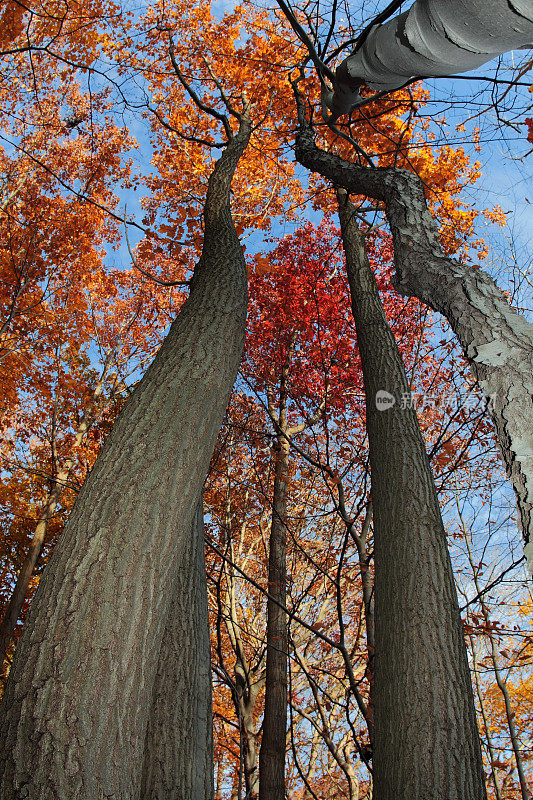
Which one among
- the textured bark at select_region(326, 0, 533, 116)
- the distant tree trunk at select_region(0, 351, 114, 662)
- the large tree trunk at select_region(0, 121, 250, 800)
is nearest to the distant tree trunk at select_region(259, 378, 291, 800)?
the large tree trunk at select_region(0, 121, 250, 800)

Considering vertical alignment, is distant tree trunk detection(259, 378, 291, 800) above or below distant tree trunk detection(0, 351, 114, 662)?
below

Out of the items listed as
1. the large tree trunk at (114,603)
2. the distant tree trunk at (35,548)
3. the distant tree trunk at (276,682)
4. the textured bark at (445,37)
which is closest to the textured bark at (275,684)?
the distant tree trunk at (276,682)

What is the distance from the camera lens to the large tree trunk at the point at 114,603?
1405 mm

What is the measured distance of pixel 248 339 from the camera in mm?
9703

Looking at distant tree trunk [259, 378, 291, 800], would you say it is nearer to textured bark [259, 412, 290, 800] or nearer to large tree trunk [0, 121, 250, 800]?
textured bark [259, 412, 290, 800]

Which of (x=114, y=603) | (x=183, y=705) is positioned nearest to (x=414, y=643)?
(x=183, y=705)

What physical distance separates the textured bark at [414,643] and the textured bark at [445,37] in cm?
200

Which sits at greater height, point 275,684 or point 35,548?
point 35,548

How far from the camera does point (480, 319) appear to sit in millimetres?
1848

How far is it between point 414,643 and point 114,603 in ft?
4.74

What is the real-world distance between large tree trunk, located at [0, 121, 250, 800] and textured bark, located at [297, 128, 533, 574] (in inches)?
49.7

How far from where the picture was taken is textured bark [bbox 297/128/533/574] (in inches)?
53.7

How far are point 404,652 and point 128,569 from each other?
1394mm

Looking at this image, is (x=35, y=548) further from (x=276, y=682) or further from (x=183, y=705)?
(x=183, y=705)
